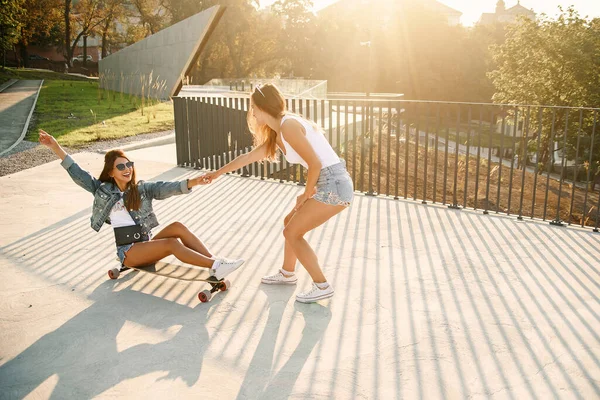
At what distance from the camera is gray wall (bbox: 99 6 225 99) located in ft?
71.6

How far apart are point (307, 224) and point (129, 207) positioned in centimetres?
151

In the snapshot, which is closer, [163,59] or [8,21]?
[163,59]

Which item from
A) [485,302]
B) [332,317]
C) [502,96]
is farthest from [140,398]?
[502,96]

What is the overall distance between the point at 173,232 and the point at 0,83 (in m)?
28.6

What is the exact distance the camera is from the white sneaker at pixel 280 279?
4.61m

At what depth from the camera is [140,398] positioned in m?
2.96

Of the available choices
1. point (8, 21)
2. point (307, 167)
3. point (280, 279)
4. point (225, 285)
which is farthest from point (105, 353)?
point (8, 21)

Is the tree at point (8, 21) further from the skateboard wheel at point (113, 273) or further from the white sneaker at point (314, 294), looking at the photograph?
the white sneaker at point (314, 294)

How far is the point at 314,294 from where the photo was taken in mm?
4234

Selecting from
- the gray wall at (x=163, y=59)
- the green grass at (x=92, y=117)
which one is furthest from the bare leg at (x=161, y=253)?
the gray wall at (x=163, y=59)

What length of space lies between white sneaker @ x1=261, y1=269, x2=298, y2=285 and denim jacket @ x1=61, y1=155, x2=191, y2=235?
0.99 meters

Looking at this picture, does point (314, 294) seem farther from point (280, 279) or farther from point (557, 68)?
point (557, 68)

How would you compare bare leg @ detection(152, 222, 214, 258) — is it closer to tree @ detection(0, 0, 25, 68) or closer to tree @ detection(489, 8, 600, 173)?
tree @ detection(489, 8, 600, 173)

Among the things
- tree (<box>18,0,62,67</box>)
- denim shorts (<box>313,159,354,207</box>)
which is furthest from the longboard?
tree (<box>18,0,62,67</box>)
